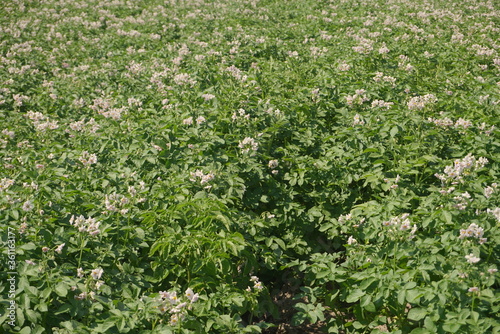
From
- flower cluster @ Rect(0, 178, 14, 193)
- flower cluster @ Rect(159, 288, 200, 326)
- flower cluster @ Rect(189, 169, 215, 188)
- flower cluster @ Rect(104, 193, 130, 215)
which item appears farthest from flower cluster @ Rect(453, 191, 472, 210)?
flower cluster @ Rect(0, 178, 14, 193)

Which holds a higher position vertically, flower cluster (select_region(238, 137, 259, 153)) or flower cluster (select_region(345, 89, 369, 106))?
flower cluster (select_region(345, 89, 369, 106))

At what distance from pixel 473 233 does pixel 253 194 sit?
6.29ft

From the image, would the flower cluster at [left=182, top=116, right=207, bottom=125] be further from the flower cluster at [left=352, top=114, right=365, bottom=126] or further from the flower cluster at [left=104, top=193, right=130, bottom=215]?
the flower cluster at [left=352, top=114, right=365, bottom=126]

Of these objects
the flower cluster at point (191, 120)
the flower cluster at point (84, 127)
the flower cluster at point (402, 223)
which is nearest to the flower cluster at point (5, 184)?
the flower cluster at point (84, 127)

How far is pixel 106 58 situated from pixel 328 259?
682 cm

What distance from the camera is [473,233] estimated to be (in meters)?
2.96

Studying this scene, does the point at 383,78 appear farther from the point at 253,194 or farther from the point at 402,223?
the point at 402,223

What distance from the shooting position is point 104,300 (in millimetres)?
2779

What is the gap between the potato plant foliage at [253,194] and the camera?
2.77m

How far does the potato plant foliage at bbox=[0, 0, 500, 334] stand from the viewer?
2773 millimetres

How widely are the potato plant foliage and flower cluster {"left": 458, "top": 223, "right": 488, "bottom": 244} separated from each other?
0.01 m

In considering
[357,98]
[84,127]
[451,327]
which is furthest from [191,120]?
[451,327]

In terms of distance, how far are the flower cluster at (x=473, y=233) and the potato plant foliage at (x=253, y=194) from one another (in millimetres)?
11

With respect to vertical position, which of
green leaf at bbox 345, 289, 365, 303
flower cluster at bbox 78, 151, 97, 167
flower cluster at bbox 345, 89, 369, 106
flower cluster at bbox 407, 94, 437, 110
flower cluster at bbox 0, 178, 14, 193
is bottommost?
green leaf at bbox 345, 289, 365, 303
